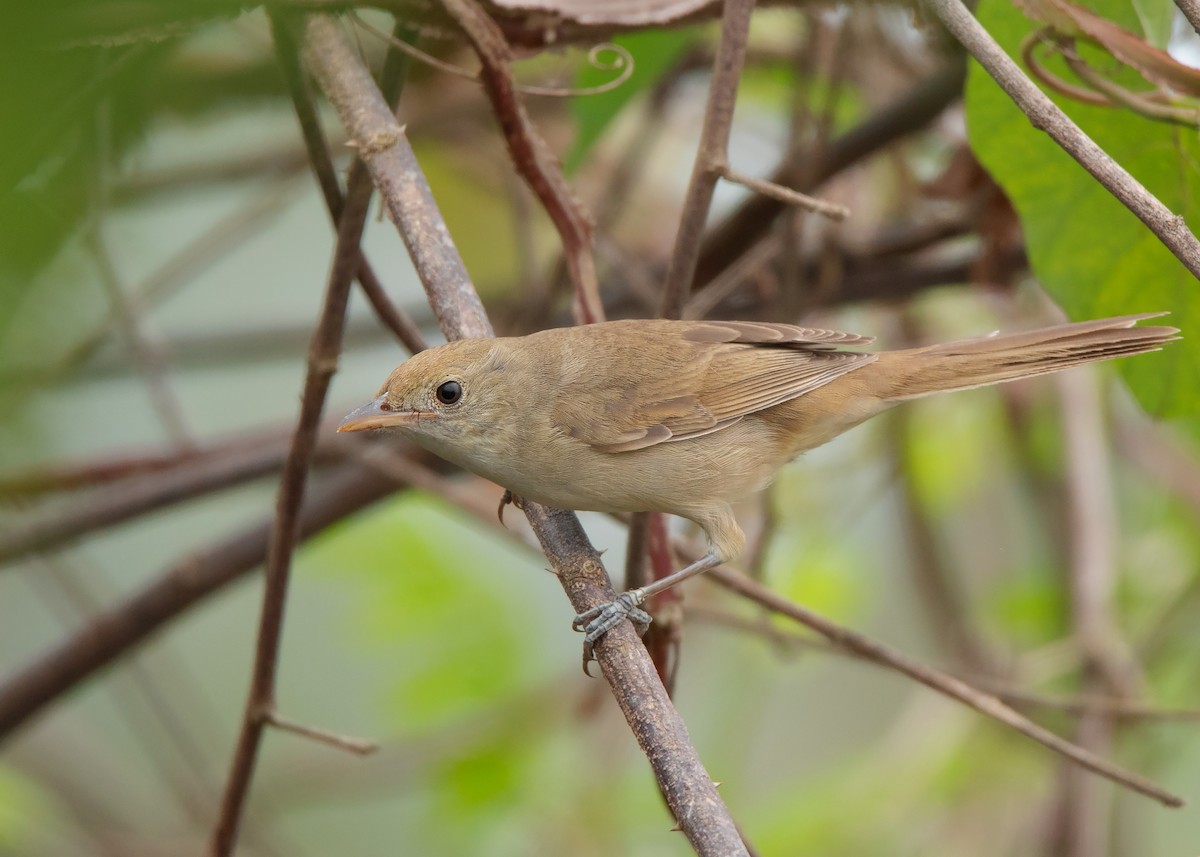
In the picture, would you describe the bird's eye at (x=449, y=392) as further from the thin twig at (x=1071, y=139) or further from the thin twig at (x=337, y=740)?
the thin twig at (x=1071, y=139)

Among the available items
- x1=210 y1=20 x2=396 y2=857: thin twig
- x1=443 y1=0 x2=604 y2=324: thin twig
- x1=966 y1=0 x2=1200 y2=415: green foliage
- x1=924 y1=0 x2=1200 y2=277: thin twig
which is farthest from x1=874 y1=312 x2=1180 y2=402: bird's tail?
x1=210 y1=20 x2=396 y2=857: thin twig

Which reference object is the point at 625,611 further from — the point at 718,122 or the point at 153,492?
the point at 153,492

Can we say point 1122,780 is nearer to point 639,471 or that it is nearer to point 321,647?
point 639,471

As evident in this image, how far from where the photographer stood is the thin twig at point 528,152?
2.46m

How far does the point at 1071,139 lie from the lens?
67.1 inches

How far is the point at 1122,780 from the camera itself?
2385 millimetres

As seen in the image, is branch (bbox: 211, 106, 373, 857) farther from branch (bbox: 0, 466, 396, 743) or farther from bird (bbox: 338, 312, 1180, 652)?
branch (bbox: 0, 466, 396, 743)

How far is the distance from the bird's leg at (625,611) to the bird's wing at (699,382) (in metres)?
0.40

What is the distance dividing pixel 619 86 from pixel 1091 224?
1211mm

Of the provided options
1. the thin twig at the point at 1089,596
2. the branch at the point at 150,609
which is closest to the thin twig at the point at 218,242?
the branch at the point at 150,609

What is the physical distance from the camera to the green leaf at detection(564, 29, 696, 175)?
3.14m

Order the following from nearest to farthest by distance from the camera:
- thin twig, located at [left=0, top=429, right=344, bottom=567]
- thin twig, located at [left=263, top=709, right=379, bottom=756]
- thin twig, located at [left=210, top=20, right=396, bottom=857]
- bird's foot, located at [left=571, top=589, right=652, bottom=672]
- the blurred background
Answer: bird's foot, located at [left=571, top=589, right=652, bottom=672]
thin twig, located at [left=210, top=20, right=396, bottom=857]
thin twig, located at [left=263, top=709, right=379, bottom=756]
the blurred background
thin twig, located at [left=0, top=429, right=344, bottom=567]

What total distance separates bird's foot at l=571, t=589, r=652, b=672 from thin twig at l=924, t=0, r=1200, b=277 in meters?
1.04

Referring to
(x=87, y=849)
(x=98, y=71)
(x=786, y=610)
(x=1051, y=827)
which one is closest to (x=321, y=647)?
(x=87, y=849)
